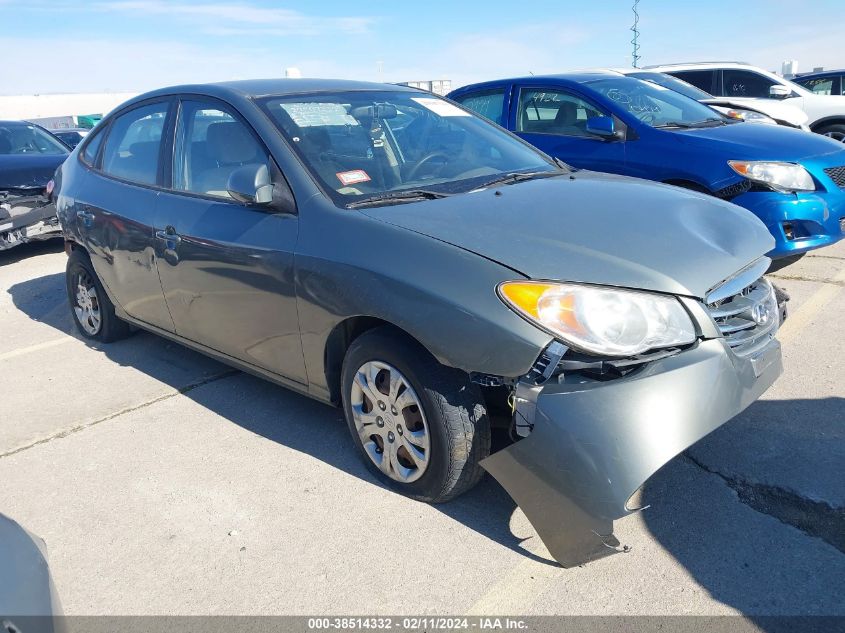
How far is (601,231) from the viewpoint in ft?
8.88

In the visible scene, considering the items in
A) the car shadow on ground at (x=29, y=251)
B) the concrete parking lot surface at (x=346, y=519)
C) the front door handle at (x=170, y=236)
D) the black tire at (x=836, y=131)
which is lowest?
the concrete parking lot surface at (x=346, y=519)

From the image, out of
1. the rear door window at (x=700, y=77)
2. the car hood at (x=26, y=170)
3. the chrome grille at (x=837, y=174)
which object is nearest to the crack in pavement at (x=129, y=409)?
the chrome grille at (x=837, y=174)

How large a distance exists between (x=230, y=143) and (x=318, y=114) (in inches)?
18.1

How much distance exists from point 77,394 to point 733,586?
371 centimetres

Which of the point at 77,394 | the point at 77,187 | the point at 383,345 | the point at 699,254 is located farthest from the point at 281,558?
the point at 77,187

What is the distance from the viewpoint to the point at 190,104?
3.93 m

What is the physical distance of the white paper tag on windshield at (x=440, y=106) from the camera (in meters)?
4.06

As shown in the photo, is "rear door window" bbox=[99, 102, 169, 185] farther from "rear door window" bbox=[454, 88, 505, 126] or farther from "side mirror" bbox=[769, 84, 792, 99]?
"side mirror" bbox=[769, 84, 792, 99]

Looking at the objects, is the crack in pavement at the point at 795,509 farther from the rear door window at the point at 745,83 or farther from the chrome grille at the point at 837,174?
the rear door window at the point at 745,83

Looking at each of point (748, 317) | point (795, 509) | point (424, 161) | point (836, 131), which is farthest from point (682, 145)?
point (836, 131)

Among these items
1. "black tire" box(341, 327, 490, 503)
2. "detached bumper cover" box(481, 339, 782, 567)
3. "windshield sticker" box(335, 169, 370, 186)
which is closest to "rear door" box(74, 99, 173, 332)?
"windshield sticker" box(335, 169, 370, 186)

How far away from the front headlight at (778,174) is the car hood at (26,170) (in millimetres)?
7175

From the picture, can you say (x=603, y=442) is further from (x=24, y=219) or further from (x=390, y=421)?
(x=24, y=219)

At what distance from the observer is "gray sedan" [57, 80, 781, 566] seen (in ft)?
7.71
